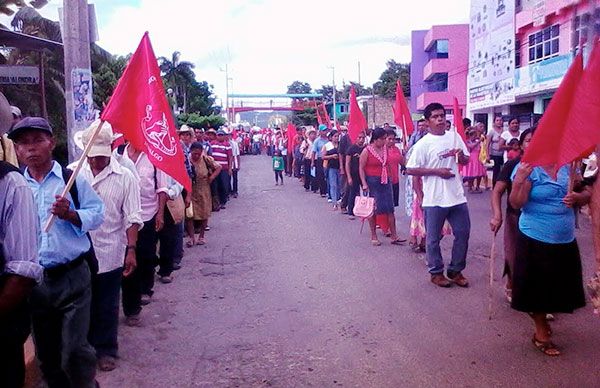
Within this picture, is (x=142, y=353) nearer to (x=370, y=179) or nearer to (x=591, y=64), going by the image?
(x=591, y=64)

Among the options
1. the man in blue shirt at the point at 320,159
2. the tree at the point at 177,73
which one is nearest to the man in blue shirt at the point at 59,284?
the man in blue shirt at the point at 320,159

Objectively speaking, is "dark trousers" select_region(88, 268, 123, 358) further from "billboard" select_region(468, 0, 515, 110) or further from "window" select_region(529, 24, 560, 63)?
"billboard" select_region(468, 0, 515, 110)

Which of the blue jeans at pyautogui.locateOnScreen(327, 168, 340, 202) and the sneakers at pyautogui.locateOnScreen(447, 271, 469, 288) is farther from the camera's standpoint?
the blue jeans at pyautogui.locateOnScreen(327, 168, 340, 202)

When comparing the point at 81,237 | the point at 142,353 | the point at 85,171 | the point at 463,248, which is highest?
the point at 85,171

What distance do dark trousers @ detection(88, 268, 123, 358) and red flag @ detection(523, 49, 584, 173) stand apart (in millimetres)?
2960

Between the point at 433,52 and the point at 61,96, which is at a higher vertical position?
the point at 433,52

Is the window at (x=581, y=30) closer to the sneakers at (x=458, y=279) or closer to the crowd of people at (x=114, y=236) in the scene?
the crowd of people at (x=114, y=236)

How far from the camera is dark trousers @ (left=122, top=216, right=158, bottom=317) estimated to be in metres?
5.99

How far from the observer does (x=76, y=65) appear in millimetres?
7219

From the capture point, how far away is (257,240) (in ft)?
34.4

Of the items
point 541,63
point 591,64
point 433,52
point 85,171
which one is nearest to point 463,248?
point 591,64

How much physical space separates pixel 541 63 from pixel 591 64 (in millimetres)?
22822

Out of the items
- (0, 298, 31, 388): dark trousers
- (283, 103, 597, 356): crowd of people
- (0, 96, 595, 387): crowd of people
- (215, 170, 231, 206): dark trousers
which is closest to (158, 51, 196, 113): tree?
(215, 170, 231, 206): dark trousers

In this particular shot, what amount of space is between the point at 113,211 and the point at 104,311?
692 mm
